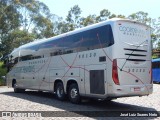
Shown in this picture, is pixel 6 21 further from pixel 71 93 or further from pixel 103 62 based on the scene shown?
pixel 103 62

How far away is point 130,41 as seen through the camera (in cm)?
1169

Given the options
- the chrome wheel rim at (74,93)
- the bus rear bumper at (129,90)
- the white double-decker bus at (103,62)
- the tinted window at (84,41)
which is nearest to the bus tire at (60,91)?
the white double-decker bus at (103,62)

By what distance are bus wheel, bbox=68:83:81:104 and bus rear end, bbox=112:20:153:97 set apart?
9.27 feet

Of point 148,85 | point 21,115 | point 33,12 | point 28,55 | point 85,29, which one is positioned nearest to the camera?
point 21,115

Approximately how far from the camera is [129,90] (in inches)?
445

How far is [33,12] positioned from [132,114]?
1623 inches

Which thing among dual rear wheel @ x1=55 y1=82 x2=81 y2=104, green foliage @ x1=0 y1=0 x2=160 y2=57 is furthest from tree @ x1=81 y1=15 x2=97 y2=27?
dual rear wheel @ x1=55 y1=82 x2=81 y2=104

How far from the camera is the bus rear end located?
1118cm

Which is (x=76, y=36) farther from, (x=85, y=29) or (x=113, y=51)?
(x=113, y=51)

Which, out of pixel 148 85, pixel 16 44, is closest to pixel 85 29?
pixel 148 85

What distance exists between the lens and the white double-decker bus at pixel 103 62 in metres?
11.3

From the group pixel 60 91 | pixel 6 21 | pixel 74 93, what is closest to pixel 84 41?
pixel 74 93

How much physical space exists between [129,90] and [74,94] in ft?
10.7

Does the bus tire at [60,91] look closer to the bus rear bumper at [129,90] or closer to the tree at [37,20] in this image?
the bus rear bumper at [129,90]
